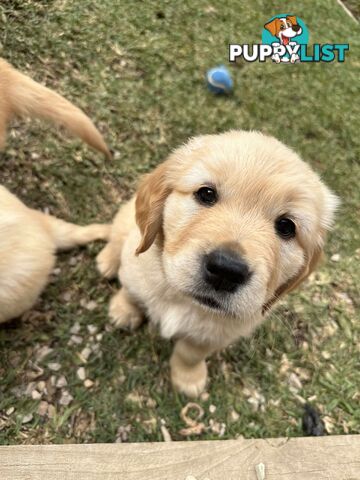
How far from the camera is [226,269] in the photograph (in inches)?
58.7

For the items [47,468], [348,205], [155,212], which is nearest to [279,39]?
[348,205]

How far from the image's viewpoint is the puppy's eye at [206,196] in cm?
168

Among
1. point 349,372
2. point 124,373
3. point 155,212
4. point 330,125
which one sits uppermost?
point 155,212

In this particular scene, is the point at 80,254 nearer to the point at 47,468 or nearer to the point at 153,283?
the point at 153,283

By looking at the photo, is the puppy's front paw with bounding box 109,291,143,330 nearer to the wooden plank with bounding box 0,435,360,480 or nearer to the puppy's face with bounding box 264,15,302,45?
the wooden plank with bounding box 0,435,360,480

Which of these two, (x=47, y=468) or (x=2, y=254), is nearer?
(x=47, y=468)

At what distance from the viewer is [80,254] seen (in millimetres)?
2758

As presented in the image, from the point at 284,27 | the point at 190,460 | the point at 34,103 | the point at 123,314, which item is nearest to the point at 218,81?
the point at 284,27

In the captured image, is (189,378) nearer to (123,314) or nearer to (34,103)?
(123,314)

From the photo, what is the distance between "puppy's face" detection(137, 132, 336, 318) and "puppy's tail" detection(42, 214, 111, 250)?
886 millimetres

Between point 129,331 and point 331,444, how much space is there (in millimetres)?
1195

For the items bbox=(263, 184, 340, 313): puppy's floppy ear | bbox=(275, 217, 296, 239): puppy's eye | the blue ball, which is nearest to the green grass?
the blue ball

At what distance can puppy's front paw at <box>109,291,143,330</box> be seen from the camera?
2.55 meters

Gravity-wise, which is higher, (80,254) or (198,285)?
(198,285)
